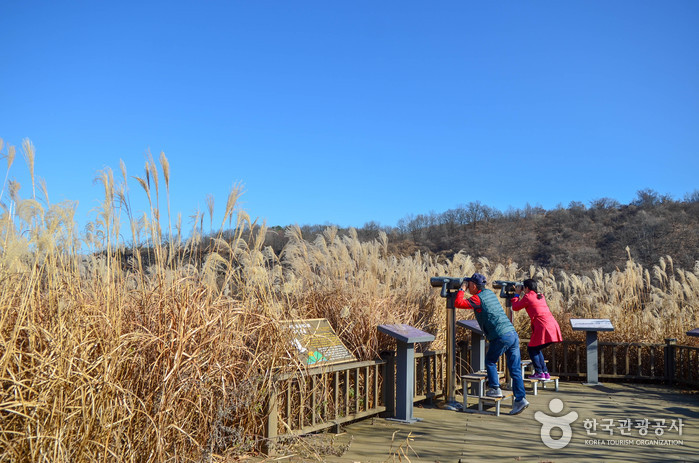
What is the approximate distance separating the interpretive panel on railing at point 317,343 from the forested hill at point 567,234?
69.4ft

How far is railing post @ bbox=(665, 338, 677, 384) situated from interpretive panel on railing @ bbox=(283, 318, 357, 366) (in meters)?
5.71

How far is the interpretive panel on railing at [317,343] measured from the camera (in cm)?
511

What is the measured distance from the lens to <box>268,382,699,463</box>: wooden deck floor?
4.96m

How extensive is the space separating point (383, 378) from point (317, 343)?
1130 mm

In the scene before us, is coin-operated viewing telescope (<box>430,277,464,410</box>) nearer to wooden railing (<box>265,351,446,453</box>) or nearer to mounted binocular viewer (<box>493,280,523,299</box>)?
wooden railing (<box>265,351,446,453</box>)

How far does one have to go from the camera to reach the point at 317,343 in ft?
18.6

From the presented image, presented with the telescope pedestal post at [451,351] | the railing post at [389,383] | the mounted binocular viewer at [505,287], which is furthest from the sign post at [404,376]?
the mounted binocular viewer at [505,287]

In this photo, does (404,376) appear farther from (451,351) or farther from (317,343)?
(317,343)

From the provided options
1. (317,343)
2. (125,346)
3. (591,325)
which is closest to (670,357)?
(591,325)

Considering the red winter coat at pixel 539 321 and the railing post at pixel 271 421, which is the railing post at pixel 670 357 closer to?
the red winter coat at pixel 539 321

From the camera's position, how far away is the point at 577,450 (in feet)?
17.2

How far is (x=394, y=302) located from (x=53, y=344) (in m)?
4.73

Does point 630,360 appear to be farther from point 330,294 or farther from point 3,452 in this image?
point 3,452

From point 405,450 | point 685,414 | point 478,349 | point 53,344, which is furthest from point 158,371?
point 685,414
